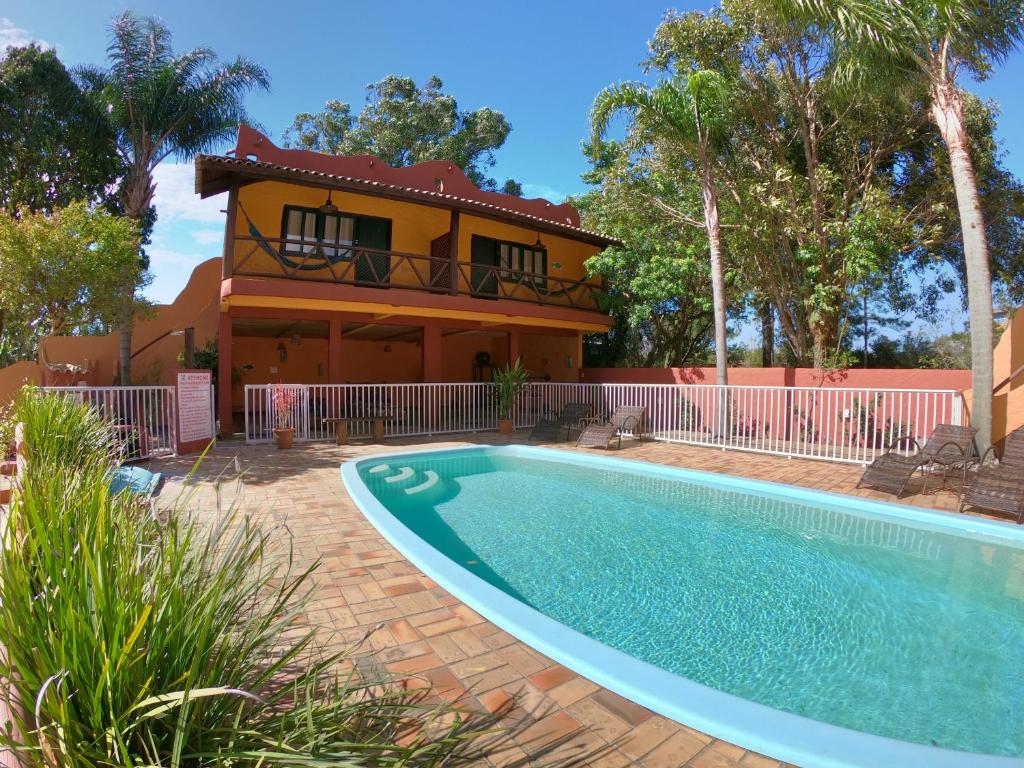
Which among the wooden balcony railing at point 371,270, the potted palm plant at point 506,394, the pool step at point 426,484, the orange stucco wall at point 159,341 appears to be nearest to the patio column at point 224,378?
the wooden balcony railing at point 371,270

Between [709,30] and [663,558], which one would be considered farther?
[709,30]

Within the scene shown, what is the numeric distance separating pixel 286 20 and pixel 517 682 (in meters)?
15.1

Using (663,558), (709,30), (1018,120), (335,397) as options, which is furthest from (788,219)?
(335,397)

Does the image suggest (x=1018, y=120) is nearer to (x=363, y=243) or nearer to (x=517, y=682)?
(x=363, y=243)

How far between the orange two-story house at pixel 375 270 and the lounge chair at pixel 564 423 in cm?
347

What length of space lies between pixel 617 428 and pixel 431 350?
21.0 ft

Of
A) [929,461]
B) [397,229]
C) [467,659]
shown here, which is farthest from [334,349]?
[929,461]

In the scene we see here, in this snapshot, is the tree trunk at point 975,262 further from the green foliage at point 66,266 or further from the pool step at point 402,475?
the green foliage at point 66,266

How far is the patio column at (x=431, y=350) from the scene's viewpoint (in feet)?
47.6

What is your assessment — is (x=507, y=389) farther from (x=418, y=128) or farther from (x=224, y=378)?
(x=418, y=128)

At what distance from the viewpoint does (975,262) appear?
294 inches

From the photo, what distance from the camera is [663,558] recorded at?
5.06 meters

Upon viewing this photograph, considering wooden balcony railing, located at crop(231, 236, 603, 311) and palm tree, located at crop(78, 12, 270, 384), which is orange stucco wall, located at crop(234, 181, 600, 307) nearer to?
wooden balcony railing, located at crop(231, 236, 603, 311)

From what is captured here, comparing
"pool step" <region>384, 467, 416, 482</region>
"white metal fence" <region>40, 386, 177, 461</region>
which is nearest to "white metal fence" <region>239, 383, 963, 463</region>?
"white metal fence" <region>40, 386, 177, 461</region>
